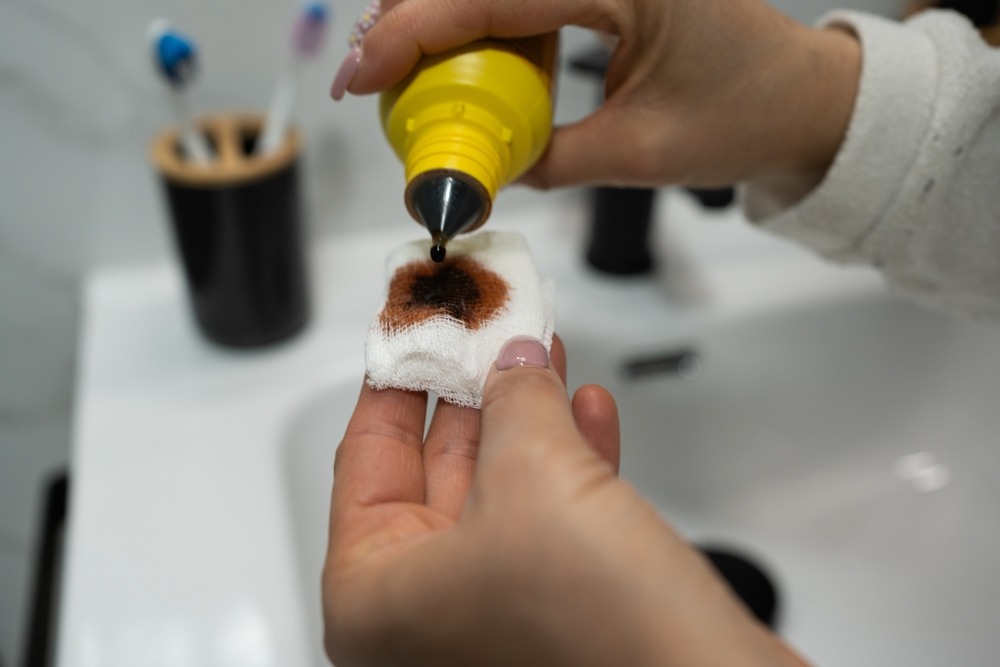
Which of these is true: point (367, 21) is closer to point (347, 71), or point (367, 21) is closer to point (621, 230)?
point (347, 71)

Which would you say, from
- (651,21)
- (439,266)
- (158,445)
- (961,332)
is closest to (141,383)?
(158,445)

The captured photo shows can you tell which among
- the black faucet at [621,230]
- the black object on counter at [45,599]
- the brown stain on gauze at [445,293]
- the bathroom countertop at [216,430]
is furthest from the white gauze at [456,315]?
the black object on counter at [45,599]

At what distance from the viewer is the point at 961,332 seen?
61cm

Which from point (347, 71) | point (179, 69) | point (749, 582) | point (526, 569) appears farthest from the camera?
point (749, 582)

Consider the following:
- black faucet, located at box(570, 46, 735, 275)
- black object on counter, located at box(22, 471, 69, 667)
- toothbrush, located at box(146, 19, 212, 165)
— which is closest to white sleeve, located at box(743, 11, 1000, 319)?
black faucet, located at box(570, 46, 735, 275)

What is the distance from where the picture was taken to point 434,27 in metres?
0.30

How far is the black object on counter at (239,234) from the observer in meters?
0.45

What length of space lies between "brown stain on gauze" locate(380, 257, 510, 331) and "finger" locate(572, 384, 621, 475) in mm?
48

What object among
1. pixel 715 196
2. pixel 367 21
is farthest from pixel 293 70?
pixel 715 196

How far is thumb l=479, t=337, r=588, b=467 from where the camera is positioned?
9.2 inches

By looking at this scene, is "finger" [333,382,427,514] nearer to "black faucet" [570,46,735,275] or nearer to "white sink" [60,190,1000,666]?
"white sink" [60,190,1000,666]

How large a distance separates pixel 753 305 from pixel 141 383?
0.43m

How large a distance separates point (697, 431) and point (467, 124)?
39cm

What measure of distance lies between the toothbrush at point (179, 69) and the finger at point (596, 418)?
309 millimetres
